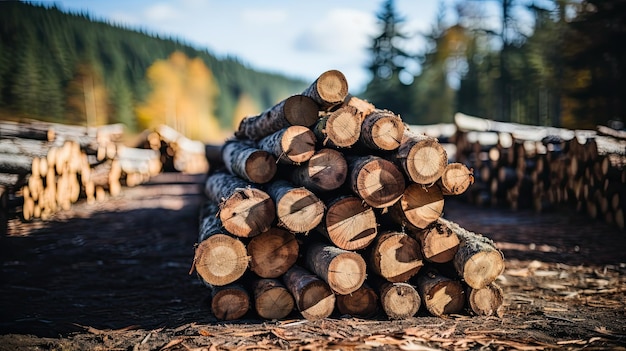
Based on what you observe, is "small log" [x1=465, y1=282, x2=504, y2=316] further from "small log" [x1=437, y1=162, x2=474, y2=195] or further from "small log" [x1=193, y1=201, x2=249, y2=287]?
"small log" [x1=193, y1=201, x2=249, y2=287]

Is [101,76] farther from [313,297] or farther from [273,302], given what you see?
[313,297]

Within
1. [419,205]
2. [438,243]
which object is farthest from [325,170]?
[438,243]

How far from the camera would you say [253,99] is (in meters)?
50.2

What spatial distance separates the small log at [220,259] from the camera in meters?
4.15

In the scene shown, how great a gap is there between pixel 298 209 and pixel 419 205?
3.69 feet

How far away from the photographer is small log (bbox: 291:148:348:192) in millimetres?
4367

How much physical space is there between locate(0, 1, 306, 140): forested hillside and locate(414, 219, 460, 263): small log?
627 inches

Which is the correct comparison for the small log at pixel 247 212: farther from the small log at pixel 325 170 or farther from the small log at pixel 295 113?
the small log at pixel 295 113

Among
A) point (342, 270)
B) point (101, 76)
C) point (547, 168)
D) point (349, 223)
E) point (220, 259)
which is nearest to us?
point (342, 270)

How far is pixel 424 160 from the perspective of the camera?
412 centimetres

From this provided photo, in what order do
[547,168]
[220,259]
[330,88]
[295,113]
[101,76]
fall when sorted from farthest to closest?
[101,76], [547,168], [295,113], [330,88], [220,259]

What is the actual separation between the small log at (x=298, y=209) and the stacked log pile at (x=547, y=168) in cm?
644

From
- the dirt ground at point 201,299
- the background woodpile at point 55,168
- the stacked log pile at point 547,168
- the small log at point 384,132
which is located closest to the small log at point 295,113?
the small log at point 384,132

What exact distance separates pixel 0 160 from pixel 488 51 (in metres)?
30.1
